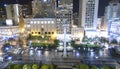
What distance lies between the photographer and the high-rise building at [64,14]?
243 inches

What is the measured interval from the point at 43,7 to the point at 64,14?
1.10 m

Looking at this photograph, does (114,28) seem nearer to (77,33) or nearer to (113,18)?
(113,18)

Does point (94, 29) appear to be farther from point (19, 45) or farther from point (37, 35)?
point (19, 45)

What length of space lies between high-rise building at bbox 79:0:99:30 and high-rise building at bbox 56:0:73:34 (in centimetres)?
43

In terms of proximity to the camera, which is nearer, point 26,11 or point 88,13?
point 88,13

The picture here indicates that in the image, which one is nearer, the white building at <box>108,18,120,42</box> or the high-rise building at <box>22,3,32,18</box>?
the white building at <box>108,18,120,42</box>

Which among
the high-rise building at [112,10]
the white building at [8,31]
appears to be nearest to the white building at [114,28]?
the high-rise building at [112,10]

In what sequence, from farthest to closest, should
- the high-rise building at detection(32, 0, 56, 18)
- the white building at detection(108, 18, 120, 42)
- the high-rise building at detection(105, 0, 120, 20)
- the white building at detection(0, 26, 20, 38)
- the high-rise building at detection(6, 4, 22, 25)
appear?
the high-rise building at detection(32, 0, 56, 18), the high-rise building at detection(6, 4, 22, 25), the white building at detection(0, 26, 20, 38), the high-rise building at detection(105, 0, 120, 20), the white building at detection(108, 18, 120, 42)

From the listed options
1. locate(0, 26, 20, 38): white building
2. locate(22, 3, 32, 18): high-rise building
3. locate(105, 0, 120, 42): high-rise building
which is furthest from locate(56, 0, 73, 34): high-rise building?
locate(0, 26, 20, 38): white building

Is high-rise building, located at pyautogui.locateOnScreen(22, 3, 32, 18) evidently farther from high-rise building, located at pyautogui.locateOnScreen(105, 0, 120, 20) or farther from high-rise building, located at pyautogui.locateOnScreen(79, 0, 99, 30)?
high-rise building, located at pyautogui.locateOnScreen(105, 0, 120, 20)

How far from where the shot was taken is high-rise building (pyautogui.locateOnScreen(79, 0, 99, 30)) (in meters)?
5.93

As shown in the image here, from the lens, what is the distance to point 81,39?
Answer: 574 cm

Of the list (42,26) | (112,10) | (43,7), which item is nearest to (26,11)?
(43,7)

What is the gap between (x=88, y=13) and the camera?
6.04 meters
